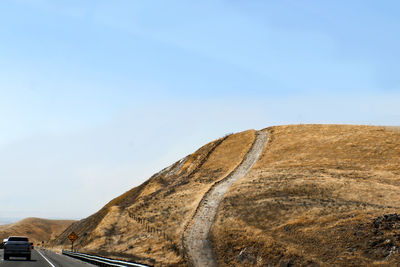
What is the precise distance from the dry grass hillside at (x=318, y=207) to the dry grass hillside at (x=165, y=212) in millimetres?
4968

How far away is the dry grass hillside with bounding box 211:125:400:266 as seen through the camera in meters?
35.2

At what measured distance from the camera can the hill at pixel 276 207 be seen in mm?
36781

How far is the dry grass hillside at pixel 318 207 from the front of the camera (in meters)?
35.2

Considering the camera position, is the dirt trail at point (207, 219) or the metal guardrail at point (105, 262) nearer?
the metal guardrail at point (105, 262)

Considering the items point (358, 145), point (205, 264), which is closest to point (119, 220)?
point (205, 264)

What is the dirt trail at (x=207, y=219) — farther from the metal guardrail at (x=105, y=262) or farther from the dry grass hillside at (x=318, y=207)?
the metal guardrail at (x=105, y=262)

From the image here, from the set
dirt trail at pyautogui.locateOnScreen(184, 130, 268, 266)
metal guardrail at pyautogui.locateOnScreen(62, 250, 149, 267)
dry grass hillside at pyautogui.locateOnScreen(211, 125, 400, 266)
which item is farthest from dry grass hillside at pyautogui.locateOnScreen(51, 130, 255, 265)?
dry grass hillside at pyautogui.locateOnScreen(211, 125, 400, 266)

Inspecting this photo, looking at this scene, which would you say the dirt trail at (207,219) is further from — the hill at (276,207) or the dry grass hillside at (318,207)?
the dry grass hillside at (318,207)

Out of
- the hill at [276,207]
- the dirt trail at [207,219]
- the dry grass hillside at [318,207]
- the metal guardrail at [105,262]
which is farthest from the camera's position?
the dirt trail at [207,219]

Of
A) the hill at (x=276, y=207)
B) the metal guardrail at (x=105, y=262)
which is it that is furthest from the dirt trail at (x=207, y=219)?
the metal guardrail at (x=105, y=262)

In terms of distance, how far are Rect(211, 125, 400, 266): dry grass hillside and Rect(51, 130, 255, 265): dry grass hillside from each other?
4968 millimetres

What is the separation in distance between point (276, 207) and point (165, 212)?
644 inches

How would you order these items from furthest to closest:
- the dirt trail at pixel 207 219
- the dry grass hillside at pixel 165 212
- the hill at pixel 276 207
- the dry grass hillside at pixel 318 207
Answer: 1. the dry grass hillside at pixel 165 212
2. the dirt trail at pixel 207 219
3. the hill at pixel 276 207
4. the dry grass hillside at pixel 318 207

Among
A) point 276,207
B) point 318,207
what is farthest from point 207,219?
point 318,207
